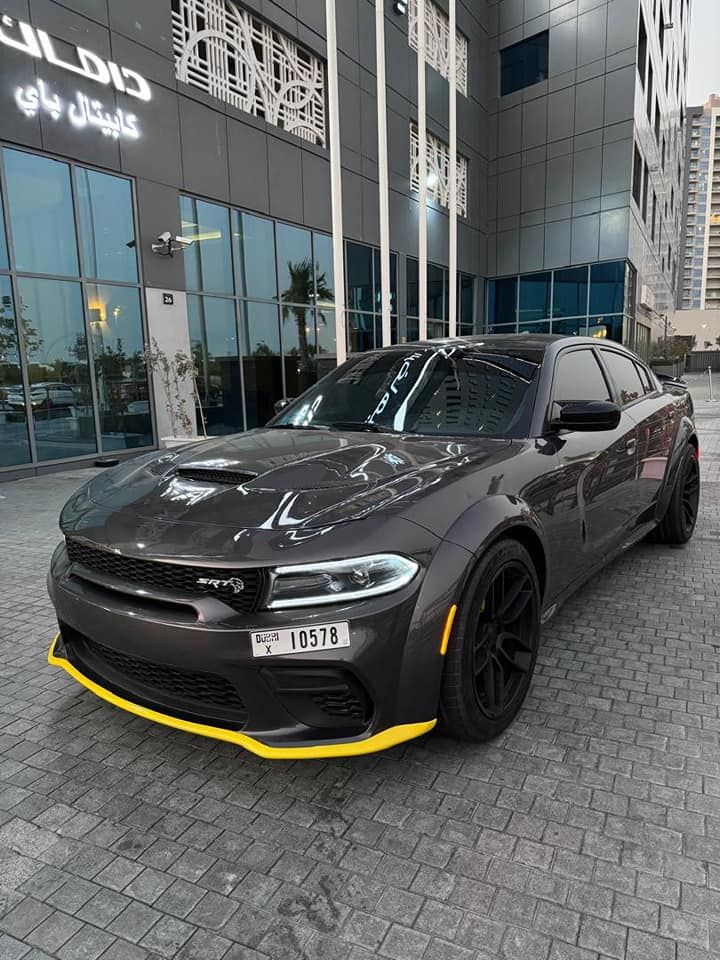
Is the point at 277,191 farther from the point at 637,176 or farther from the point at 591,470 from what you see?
the point at 637,176

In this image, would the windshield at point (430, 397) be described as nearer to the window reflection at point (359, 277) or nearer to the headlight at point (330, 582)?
the headlight at point (330, 582)

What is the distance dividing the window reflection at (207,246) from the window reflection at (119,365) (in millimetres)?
1643

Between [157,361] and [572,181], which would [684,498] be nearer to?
[157,361]

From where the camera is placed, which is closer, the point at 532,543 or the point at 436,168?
the point at 532,543

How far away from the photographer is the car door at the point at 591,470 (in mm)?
3066

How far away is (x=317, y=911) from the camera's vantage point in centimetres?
172

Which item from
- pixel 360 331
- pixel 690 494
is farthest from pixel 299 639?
pixel 360 331

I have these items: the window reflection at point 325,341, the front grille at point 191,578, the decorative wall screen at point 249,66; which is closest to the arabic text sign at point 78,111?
the decorative wall screen at point 249,66

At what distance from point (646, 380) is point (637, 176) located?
23.1m

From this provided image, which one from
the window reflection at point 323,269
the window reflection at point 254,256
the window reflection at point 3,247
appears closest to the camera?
the window reflection at point 3,247

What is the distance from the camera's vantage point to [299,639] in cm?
193

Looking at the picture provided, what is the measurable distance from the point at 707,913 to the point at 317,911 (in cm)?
102

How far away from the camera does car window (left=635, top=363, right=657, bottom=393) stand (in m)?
4.57

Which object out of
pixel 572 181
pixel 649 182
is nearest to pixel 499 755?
pixel 572 181
